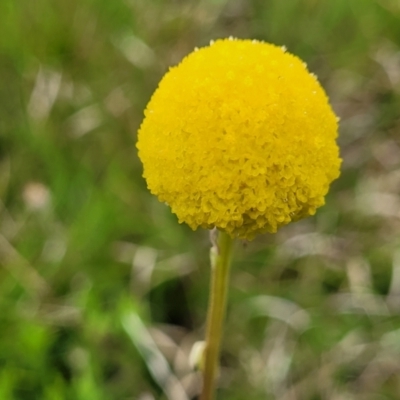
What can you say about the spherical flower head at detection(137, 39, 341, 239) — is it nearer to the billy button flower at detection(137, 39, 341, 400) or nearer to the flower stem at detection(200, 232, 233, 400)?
the billy button flower at detection(137, 39, 341, 400)

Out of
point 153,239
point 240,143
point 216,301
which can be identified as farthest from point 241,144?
point 153,239

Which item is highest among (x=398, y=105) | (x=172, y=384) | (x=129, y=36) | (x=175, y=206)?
(x=129, y=36)

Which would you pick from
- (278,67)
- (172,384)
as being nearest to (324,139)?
(278,67)

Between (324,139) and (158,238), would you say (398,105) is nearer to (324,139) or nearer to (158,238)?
(158,238)

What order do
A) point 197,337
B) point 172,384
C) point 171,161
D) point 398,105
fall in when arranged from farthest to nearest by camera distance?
point 398,105, point 197,337, point 172,384, point 171,161

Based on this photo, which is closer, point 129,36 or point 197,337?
point 197,337

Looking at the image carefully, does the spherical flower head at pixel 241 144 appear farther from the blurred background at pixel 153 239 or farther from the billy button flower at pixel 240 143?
the blurred background at pixel 153 239
